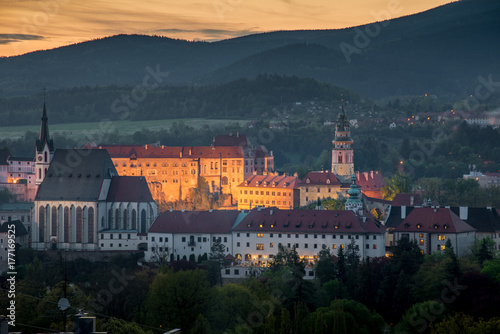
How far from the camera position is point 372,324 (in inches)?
2702

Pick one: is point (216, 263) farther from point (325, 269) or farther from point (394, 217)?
point (394, 217)

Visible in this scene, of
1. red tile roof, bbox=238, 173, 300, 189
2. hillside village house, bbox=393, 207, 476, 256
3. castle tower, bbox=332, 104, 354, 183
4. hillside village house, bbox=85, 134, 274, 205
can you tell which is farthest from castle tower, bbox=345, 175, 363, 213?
hillside village house, bbox=85, 134, 274, 205

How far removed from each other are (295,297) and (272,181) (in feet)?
240

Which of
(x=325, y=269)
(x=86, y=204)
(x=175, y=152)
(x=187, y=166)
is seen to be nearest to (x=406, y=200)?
(x=86, y=204)

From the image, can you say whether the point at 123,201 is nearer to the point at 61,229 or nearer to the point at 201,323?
the point at 61,229

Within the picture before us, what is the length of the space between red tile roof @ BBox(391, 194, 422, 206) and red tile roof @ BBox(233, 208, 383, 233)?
775 inches

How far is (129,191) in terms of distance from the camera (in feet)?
369

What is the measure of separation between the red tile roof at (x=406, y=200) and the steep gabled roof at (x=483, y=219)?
14.3 meters

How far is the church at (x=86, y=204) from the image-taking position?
111000 millimetres

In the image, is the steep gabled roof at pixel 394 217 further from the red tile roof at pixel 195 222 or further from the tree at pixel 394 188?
the tree at pixel 394 188

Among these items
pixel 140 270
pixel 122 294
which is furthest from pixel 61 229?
pixel 122 294

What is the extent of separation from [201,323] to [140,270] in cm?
2848

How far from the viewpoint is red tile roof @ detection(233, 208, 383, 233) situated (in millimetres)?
100250

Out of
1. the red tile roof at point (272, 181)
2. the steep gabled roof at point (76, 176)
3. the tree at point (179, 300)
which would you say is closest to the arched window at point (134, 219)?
the steep gabled roof at point (76, 176)
